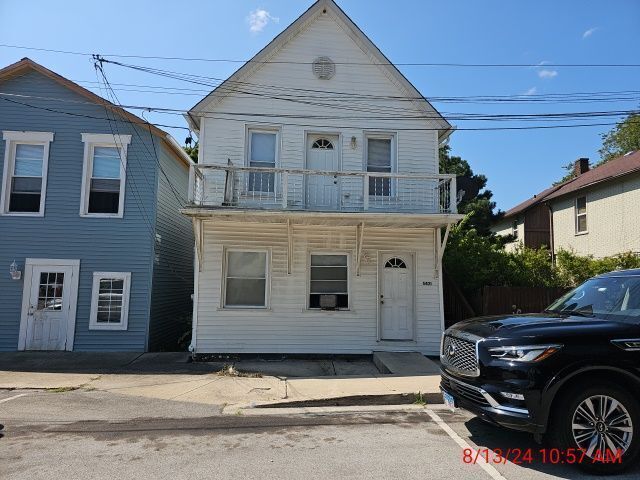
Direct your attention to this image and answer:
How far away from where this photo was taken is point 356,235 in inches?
431

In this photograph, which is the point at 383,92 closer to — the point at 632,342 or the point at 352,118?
the point at 352,118

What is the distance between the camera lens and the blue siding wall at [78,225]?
11047 millimetres

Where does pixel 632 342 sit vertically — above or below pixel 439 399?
above

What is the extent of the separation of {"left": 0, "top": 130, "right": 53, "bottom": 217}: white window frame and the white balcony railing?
161 inches

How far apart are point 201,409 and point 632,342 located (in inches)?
215

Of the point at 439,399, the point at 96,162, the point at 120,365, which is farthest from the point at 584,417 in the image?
the point at 96,162

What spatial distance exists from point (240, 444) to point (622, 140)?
39337 millimetres

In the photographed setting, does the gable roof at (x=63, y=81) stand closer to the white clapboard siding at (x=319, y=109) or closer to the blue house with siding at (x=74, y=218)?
the blue house with siding at (x=74, y=218)

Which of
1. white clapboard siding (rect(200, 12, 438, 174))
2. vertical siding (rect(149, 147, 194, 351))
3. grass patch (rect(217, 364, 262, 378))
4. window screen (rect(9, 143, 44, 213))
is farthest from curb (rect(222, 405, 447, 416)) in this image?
window screen (rect(9, 143, 44, 213))

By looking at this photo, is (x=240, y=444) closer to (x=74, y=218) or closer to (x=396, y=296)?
(x=396, y=296)

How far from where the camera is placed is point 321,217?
32.9 feet

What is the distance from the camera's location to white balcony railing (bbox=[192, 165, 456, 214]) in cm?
1072

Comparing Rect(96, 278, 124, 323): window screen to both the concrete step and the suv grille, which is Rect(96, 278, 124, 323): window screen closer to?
the concrete step

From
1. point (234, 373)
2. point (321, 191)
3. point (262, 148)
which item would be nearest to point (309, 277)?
point (321, 191)
